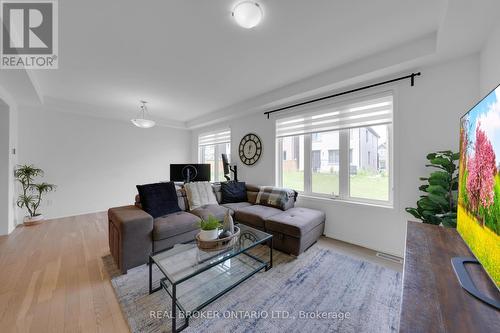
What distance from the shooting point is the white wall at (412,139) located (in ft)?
6.45

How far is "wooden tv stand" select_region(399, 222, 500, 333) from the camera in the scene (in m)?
0.57

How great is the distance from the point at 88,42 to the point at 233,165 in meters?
3.15

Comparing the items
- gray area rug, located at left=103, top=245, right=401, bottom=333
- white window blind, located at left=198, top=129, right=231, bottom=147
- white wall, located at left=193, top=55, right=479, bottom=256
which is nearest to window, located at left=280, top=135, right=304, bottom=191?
white wall, located at left=193, top=55, right=479, bottom=256

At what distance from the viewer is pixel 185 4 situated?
151cm

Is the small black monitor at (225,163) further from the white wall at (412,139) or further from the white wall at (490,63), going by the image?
the white wall at (490,63)

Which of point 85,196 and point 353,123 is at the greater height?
point 353,123

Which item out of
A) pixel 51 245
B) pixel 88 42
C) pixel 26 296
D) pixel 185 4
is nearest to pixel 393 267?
pixel 185 4

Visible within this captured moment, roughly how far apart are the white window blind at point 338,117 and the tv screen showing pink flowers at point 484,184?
1.61m

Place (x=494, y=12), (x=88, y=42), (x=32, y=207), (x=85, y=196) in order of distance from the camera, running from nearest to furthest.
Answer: (x=494, y=12) < (x=88, y=42) < (x=32, y=207) < (x=85, y=196)

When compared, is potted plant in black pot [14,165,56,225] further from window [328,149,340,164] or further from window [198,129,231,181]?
window [328,149,340,164]

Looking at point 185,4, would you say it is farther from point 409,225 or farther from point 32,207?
point 32,207

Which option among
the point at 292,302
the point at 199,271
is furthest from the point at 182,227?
the point at 292,302

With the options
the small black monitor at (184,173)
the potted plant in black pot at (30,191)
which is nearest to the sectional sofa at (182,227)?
the small black monitor at (184,173)

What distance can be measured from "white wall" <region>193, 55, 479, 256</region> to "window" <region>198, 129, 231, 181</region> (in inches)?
119
